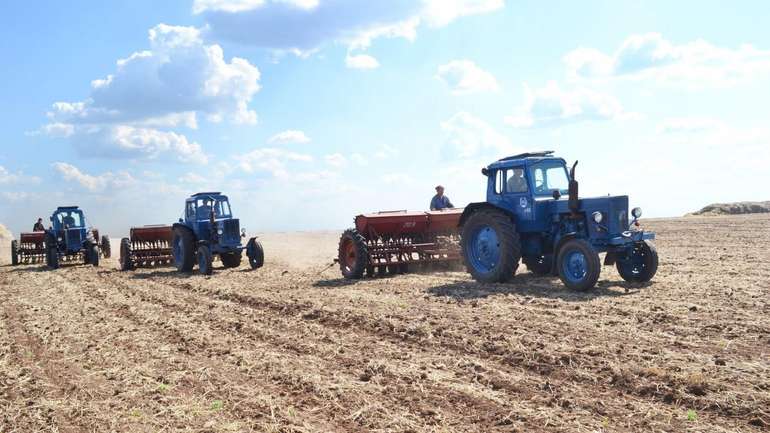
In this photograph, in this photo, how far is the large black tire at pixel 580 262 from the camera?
9805mm

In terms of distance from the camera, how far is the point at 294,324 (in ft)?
28.5

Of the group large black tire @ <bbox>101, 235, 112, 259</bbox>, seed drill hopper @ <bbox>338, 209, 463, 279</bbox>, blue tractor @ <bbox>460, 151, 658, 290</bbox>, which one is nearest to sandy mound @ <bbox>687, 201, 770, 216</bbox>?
seed drill hopper @ <bbox>338, 209, 463, 279</bbox>

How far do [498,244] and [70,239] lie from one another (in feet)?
54.8

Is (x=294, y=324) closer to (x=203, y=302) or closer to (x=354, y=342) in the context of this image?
(x=354, y=342)

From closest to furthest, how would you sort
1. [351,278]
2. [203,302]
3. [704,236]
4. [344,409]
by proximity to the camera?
[344,409] < [203,302] < [351,278] < [704,236]

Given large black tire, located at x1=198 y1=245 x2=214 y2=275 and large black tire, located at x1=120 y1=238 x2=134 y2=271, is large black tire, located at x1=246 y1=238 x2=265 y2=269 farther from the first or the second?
large black tire, located at x1=120 y1=238 x2=134 y2=271

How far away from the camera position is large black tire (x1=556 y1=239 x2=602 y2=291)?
9805mm

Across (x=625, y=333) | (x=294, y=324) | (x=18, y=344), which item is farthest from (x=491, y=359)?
(x=18, y=344)

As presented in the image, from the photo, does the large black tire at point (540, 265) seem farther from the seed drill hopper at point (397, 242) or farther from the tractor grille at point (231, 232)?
the tractor grille at point (231, 232)

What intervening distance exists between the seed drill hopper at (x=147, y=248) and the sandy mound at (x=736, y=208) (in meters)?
26.0

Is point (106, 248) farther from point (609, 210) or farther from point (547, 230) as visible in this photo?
point (609, 210)

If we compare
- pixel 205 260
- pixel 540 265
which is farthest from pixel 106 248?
pixel 540 265

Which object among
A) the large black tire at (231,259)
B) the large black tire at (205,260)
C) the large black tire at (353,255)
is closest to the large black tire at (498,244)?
the large black tire at (353,255)

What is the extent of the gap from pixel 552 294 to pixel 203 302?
19.2ft
